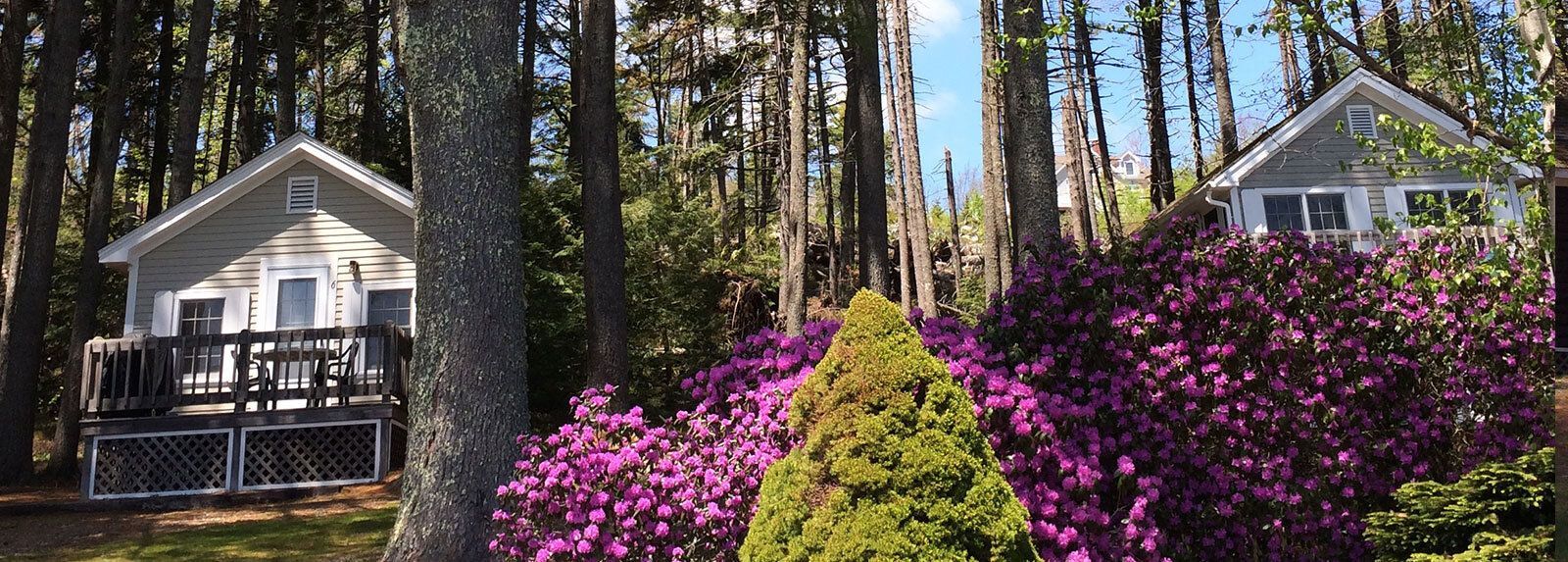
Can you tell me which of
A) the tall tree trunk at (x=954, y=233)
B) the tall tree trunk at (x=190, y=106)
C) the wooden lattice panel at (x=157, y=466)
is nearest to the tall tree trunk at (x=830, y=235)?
the tall tree trunk at (x=954, y=233)

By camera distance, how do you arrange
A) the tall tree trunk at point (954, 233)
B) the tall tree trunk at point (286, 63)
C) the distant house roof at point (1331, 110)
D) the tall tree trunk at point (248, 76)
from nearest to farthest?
the distant house roof at point (1331, 110)
the tall tree trunk at point (286, 63)
the tall tree trunk at point (248, 76)
the tall tree trunk at point (954, 233)

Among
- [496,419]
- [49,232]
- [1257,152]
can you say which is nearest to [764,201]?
[1257,152]

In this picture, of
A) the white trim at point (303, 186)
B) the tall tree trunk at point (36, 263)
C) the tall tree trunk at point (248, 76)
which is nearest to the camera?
the tall tree trunk at point (36, 263)

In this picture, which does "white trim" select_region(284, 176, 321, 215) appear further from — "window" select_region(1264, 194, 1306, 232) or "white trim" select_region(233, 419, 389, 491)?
"window" select_region(1264, 194, 1306, 232)

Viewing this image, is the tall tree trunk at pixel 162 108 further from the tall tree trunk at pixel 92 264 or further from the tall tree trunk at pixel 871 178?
the tall tree trunk at pixel 871 178

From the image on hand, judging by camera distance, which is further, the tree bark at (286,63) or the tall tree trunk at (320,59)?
the tall tree trunk at (320,59)

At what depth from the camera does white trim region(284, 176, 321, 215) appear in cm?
1562

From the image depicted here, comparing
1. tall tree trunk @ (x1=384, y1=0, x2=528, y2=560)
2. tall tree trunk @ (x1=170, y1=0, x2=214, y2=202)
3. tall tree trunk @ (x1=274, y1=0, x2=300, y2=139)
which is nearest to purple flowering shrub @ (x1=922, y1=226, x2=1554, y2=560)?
tall tree trunk @ (x1=384, y1=0, x2=528, y2=560)

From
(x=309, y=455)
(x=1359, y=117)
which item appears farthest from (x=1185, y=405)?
(x=1359, y=117)

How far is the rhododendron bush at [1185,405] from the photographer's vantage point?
19.6 feet

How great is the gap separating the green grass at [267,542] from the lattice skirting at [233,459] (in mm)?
2516

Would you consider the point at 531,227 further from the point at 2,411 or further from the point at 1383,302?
the point at 1383,302

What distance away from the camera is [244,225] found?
15.6 m

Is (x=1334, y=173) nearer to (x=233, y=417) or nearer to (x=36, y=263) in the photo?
(x=233, y=417)
